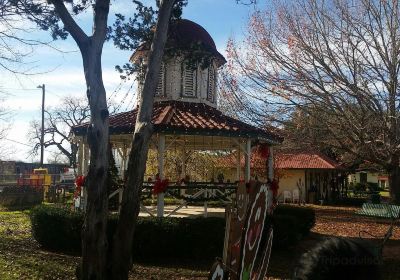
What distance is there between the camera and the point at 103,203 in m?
8.60

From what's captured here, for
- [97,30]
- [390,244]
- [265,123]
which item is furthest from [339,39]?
[97,30]

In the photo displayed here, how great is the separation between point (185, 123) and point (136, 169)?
19.8ft

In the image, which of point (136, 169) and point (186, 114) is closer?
point (136, 169)

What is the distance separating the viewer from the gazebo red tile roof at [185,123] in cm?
1451

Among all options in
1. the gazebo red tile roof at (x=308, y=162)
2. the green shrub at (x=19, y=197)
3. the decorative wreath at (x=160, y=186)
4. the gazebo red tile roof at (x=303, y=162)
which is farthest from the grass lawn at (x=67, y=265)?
the gazebo red tile roof at (x=308, y=162)

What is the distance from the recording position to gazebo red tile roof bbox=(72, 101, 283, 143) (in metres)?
14.5

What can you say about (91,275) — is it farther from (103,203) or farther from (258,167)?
(258,167)

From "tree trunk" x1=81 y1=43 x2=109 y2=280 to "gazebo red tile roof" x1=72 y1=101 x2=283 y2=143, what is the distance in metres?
5.52

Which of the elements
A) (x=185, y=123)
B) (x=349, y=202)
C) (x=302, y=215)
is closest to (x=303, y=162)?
(x=349, y=202)

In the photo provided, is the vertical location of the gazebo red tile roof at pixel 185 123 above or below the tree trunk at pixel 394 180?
above

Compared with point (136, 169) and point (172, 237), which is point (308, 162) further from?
point (136, 169)

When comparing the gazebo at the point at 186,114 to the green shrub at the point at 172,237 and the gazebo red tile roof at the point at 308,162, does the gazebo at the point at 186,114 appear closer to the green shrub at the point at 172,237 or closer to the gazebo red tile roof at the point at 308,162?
the green shrub at the point at 172,237

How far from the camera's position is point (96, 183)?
28.0 ft

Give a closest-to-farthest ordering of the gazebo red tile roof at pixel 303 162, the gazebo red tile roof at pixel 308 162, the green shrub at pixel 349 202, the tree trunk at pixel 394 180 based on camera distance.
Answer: the tree trunk at pixel 394 180 < the green shrub at pixel 349 202 < the gazebo red tile roof at pixel 303 162 < the gazebo red tile roof at pixel 308 162
